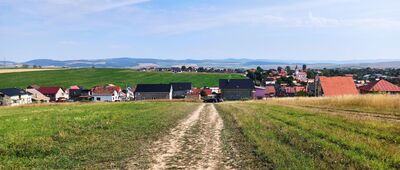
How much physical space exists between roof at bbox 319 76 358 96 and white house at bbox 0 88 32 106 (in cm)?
8364

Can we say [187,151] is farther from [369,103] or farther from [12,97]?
[12,97]

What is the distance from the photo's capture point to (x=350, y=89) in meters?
86.5

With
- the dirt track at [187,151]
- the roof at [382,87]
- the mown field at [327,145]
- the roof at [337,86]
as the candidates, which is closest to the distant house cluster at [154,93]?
the roof at [337,86]

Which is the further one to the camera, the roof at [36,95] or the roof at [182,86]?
the roof at [182,86]

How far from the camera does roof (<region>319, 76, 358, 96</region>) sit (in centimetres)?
8629

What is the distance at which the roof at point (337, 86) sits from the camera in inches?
3397

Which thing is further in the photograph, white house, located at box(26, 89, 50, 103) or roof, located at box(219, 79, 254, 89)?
white house, located at box(26, 89, 50, 103)

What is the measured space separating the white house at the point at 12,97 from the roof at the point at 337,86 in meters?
83.6

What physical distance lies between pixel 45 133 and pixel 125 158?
25.2ft

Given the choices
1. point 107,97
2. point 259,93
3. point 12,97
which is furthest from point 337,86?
point 12,97

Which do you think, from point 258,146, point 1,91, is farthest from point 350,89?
point 1,91

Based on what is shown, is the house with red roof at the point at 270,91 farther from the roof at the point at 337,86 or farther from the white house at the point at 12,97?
the white house at the point at 12,97

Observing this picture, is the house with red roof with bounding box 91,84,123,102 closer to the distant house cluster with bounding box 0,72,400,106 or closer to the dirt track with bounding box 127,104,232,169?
the distant house cluster with bounding box 0,72,400,106

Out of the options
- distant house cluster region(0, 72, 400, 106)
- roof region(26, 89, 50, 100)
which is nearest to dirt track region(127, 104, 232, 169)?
distant house cluster region(0, 72, 400, 106)
